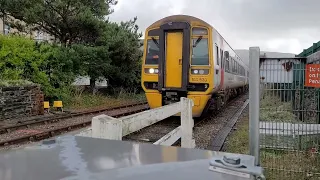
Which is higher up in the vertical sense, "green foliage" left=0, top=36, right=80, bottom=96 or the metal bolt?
"green foliage" left=0, top=36, right=80, bottom=96

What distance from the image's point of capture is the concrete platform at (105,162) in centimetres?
139

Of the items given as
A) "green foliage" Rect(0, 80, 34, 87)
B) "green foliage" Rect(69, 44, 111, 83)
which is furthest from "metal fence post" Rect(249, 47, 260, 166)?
"green foliage" Rect(69, 44, 111, 83)

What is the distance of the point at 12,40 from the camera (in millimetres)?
13219

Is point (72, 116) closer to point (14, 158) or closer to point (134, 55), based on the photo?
point (134, 55)

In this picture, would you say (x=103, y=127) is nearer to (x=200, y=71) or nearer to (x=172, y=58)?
(x=200, y=71)

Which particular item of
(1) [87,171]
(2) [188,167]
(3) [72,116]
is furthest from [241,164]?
(3) [72,116]

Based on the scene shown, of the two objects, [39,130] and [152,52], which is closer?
[39,130]

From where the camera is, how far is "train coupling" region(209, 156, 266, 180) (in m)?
1.41

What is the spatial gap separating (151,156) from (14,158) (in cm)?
68

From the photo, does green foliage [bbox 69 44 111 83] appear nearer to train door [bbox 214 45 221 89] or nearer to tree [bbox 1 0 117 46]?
tree [bbox 1 0 117 46]

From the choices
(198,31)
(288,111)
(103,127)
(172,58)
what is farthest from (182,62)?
(103,127)

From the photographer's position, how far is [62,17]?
16719mm

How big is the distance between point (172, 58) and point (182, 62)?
37 centimetres

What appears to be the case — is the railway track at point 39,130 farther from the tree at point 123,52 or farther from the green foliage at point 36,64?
the tree at point 123,52
